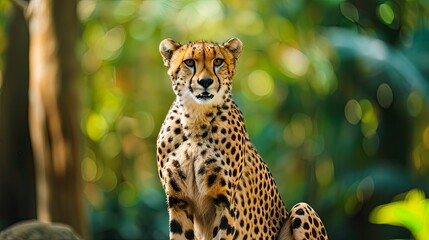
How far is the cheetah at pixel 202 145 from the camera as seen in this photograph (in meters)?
4.88

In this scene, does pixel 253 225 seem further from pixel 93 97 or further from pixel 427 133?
pixel 93 97

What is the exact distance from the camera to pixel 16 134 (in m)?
12.5

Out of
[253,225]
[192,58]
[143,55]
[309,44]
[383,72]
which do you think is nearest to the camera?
[192,58]

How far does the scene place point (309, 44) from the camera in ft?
44.9

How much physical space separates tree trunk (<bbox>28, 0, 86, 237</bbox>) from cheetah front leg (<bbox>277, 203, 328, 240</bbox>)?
15.3ft

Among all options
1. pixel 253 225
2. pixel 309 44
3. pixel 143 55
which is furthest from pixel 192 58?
pixel 143 55

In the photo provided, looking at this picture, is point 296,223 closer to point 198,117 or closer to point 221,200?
point 221,200

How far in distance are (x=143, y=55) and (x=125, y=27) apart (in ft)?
1.78

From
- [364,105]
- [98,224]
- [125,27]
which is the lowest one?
[98,224]

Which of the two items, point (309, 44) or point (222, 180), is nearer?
point (222, 180)

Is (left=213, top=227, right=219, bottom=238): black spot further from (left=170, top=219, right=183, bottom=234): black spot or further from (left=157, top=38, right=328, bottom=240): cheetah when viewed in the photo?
(left=170, top=219, right=183, bottom=234): black spot

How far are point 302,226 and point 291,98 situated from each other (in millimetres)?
9259

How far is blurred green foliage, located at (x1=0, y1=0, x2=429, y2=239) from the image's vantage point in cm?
1307

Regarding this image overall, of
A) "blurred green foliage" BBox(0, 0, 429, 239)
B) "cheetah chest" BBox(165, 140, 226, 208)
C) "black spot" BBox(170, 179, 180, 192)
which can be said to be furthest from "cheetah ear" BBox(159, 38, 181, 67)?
"blurred green foliage" BBox(0, 0, 429, 239)
